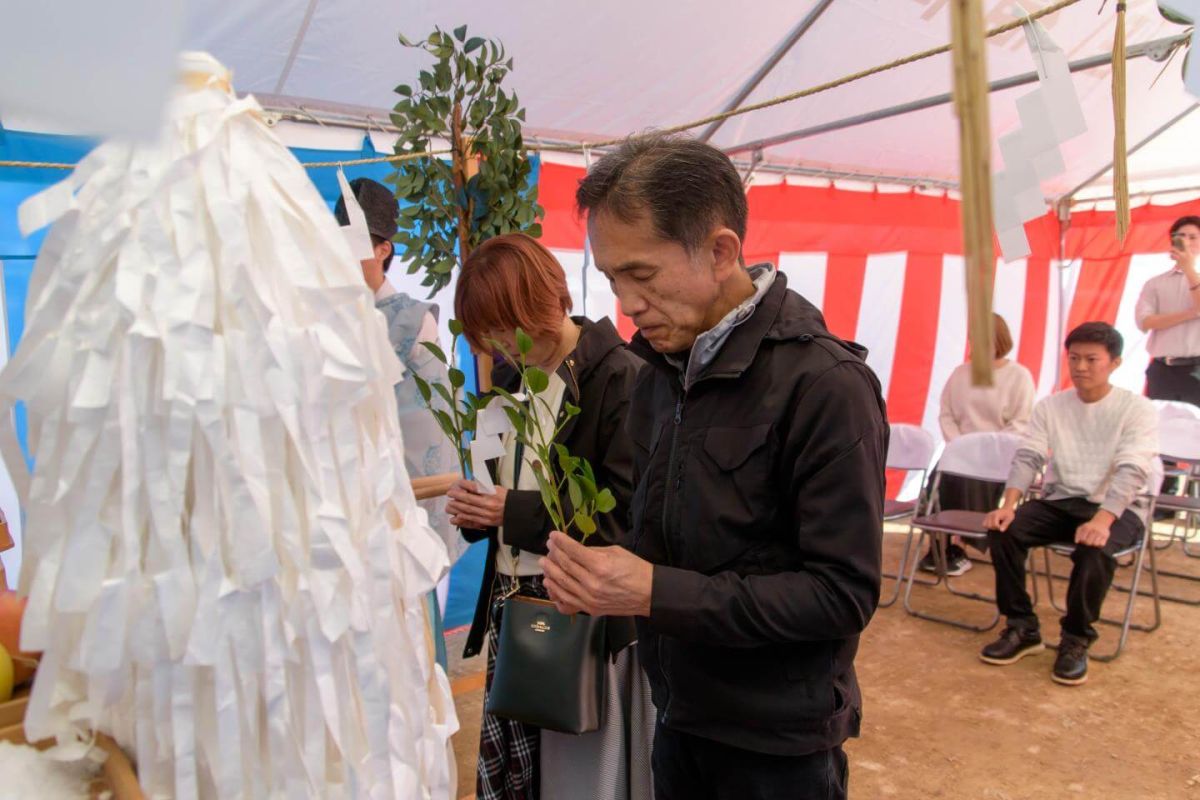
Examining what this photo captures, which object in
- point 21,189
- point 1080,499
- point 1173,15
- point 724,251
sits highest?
point 1173,15

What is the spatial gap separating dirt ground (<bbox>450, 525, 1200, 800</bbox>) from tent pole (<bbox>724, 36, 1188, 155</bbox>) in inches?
78.9

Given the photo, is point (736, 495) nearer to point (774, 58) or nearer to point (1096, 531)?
point (1096, 531)

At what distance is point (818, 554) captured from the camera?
995 mm

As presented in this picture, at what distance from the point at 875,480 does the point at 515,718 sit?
0.81 meters

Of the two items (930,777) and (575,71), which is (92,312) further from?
(575,71)

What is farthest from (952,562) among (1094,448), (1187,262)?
(1187,262)

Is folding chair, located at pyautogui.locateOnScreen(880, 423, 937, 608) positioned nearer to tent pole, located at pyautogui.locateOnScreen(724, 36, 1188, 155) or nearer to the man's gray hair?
tent pole, located at pyautogui.locateOnScreen(724, 36, 1188, 155)

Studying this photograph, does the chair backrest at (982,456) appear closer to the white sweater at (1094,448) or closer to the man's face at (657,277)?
the white sweater at (1094,448)

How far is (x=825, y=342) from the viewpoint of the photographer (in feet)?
3.46

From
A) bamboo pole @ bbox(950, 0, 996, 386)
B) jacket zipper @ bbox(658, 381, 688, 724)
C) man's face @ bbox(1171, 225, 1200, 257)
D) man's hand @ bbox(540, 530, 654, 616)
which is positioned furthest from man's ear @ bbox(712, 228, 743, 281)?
man's face @ bbox(1171, 225, 1200, 257)

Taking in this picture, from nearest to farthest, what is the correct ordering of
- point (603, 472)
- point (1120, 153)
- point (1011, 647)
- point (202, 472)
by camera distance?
point (202, 472) < point (1120, 153) < point (603, 472) < point (1011, 647)

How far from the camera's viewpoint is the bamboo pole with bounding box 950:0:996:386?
26 cm

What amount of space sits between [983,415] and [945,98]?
2080mm

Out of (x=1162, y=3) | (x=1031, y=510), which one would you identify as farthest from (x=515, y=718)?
(x=1031, y=510)
